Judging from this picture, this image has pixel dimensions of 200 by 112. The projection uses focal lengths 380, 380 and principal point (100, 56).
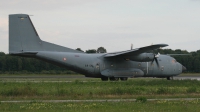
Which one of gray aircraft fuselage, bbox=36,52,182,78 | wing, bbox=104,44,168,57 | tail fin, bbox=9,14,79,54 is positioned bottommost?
gray aircraft fuselage, bbox=36,52,182,78

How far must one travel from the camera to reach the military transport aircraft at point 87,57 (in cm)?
4044

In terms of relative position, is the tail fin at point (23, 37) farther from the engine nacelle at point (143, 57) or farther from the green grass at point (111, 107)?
the green grass at point (111, 107)

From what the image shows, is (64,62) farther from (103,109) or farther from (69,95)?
(103,109)

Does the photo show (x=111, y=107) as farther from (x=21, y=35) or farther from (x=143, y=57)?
(x=143, y=57)

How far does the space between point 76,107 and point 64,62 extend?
75.2ft

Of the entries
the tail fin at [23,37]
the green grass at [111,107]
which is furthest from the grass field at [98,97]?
the tail fin at [23,37]

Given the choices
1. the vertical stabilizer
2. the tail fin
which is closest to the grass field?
the tail fin

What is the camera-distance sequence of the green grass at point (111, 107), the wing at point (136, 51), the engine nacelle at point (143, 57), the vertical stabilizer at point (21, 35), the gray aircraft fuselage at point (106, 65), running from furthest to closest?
the engine nacelle at point (143, 57)
the gray aircraft fuselage at point (106, 65)
the wing at point (136, 51)
the vertical stabilizer at point (21, 35)
the green grass at point (111, 107)

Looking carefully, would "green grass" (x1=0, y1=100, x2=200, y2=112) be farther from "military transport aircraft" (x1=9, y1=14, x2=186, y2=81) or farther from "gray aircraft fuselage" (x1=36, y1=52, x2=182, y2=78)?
"gray aircraft fuselage" (x1=36, y1=52, x2=182, y2=78)

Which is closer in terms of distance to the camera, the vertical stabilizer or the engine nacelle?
the vertical stabilizer

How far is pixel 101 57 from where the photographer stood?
1727 inches

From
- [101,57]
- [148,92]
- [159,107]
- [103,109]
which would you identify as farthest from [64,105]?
[101,57]

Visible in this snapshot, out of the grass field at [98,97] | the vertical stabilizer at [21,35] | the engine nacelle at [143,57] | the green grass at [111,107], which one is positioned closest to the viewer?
the green grass at [111,107]

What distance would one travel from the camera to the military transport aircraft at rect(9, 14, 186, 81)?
40.4m
